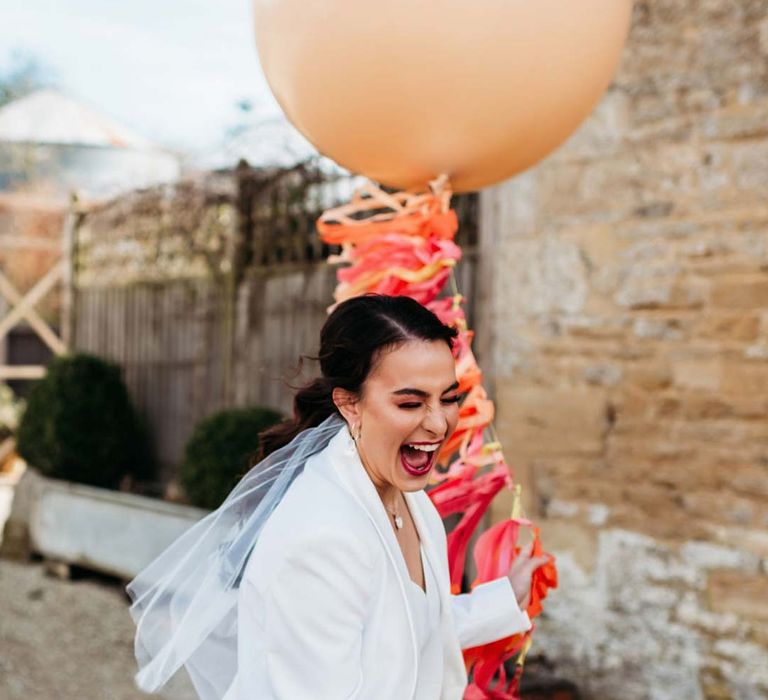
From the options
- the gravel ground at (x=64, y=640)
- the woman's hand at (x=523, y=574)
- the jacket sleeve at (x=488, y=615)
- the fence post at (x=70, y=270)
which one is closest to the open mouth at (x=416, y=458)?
the jacket sleeve at (x=488, y=615)

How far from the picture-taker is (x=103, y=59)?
1900cm

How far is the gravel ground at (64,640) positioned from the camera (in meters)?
4.42

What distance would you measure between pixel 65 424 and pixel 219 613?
17.7 feet

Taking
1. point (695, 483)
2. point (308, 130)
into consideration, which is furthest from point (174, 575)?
point (695, 483)

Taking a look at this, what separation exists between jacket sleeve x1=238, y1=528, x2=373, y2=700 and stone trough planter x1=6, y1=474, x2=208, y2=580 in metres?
4.02

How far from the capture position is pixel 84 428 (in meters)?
6.86

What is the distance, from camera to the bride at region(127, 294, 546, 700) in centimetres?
150

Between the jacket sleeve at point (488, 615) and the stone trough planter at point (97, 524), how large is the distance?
3646mm

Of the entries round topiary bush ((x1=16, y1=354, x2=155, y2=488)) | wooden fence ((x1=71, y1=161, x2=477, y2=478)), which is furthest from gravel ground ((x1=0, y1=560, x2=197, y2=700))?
wooden fence ((x1=71, y1=161, x2=477, y2=478))

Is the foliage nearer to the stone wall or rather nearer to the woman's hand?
the stone wall

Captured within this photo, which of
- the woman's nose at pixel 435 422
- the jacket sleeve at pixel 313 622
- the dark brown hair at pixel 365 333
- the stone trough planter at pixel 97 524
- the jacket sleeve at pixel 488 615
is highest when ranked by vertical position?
the dark brown hair at pixel 365 333

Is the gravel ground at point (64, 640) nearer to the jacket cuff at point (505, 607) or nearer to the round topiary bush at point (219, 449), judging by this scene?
the round topiary bush at point (219, 449)

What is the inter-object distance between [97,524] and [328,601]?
5.01 meters

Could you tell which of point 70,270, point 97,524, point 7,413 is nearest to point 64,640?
point 97,524
